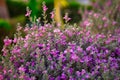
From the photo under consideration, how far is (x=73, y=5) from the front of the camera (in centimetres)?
1354

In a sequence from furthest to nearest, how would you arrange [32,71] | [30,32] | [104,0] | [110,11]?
[104,0], [110,11], [30,32], [32,71]

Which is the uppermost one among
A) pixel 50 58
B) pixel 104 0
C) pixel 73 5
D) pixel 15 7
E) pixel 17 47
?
pixel 15 7

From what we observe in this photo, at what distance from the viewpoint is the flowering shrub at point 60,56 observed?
3346 millimetres

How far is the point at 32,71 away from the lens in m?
3.37

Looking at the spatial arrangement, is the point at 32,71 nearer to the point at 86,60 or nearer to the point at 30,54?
the point at 30,54

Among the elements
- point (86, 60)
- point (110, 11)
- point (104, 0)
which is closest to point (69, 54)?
point (86, 60)

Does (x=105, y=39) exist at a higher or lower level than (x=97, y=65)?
higher

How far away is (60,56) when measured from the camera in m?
3.44

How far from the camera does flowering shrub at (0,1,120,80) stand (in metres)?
3.35

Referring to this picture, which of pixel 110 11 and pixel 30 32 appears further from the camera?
pixel 110 11

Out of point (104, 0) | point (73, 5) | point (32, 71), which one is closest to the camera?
point (32, 71)

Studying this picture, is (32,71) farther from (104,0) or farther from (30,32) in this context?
(104,0)

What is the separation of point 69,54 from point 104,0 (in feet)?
15.2

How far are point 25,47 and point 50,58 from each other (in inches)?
11.1
